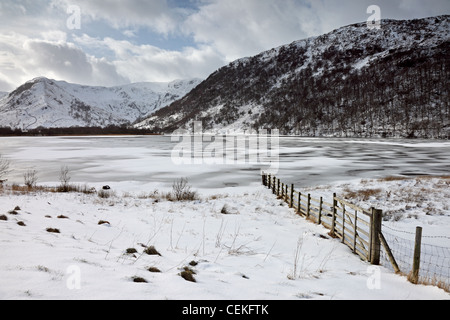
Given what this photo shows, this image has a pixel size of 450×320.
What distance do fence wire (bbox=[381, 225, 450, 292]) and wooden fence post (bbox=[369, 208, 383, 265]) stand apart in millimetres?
619

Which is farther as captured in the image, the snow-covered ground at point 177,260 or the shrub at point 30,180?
the shrub at point 30,180

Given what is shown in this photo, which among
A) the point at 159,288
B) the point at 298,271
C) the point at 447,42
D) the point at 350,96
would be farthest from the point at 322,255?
the point at 447,42

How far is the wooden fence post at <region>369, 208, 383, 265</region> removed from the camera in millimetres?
7066

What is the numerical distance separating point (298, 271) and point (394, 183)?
1755 centimetres

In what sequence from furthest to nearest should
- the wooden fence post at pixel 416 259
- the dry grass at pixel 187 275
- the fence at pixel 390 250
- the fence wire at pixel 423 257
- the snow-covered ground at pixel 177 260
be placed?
the fence wire at pixel 423 257
the fence at pixel 390 250
the wooden fence post at pixel 416 259
the dry grass at pixel 187 275
the snow-covered ground at pixel 177 260

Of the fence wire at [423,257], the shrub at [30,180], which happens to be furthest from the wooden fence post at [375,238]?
the shrub at [30,180]

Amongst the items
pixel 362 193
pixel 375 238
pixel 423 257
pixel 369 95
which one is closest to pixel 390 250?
pixel 375 238

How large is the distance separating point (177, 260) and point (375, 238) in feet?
17.5

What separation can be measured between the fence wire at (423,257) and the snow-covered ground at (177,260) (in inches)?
59.0

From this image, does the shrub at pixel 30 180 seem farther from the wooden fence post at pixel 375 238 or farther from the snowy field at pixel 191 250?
the wooden fence post at pixel 375 238

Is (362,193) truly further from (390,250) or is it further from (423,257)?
(390,250)

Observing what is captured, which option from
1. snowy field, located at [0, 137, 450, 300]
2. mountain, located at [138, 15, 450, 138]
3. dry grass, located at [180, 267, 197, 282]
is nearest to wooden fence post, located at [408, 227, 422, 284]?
snowy field, located at [0, 137, 450, 300]

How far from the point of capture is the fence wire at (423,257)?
743cm

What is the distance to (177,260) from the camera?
645 centimetres
